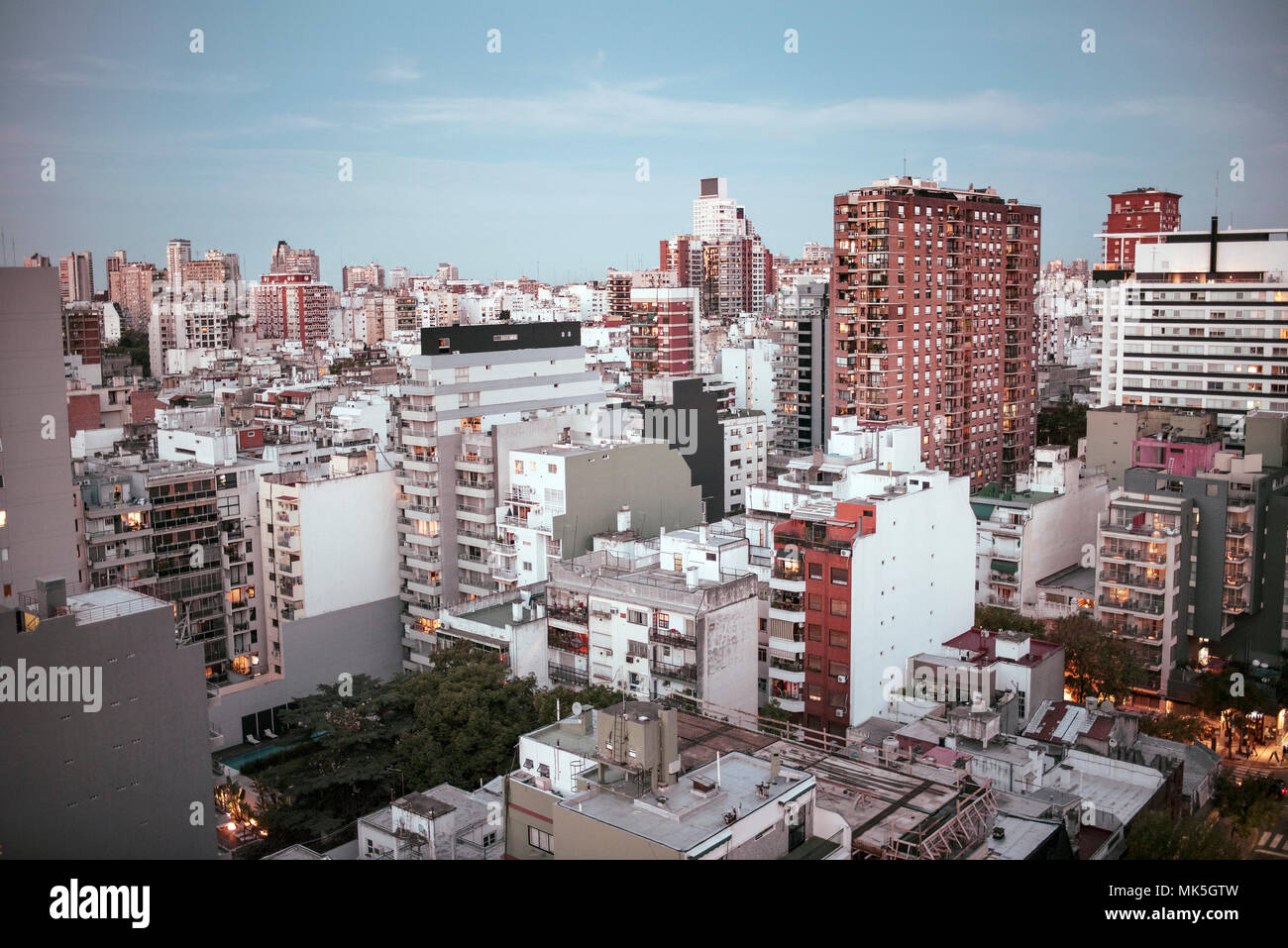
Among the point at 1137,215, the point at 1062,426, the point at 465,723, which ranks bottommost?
the point at 465,723

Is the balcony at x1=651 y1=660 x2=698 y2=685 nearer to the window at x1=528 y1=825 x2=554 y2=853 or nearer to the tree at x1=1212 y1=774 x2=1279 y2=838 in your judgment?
the window at x1=528 y1=825 x2=554 y2=853

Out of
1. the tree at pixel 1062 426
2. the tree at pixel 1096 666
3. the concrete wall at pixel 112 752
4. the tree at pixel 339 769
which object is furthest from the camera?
the tree at pixel 1062 426

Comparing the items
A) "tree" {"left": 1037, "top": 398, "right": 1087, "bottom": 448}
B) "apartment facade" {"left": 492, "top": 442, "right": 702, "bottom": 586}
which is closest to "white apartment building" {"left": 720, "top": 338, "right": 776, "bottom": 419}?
"tree" {"left": 1037, "top": 398, "right": 1087, "bottom": 448}

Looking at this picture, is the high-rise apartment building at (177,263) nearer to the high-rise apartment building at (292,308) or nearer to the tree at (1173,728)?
the high-rise apartment building at (292,308)

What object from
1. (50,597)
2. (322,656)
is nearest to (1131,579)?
(322,656)

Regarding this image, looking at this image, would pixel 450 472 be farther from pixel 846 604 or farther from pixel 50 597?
pixel 50 597

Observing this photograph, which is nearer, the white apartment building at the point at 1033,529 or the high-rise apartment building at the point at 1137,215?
the white apartment building at the point at 1033,529

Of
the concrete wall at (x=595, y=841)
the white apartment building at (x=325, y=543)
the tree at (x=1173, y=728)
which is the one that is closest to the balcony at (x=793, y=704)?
the tree at (x=1173, y=728)
